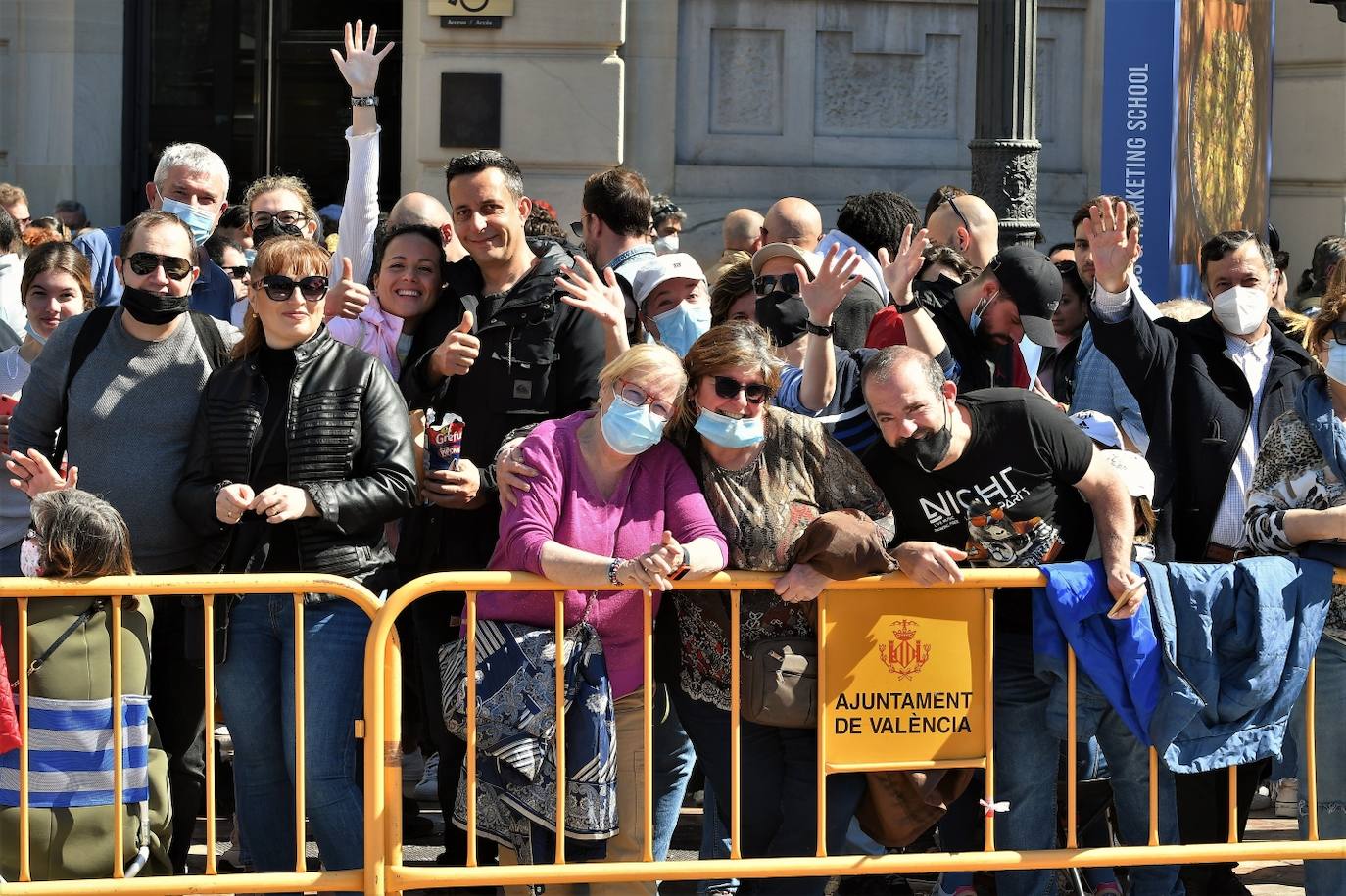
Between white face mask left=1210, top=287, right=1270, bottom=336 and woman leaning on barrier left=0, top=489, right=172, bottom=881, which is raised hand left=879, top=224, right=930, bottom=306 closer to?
white face mask left=1210, top=287, right=1270, bottom=336

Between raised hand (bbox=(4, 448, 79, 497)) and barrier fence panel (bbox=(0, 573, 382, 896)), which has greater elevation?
raised hand (bbox=(4, 448, 79, 497))

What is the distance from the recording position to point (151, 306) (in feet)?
17.5

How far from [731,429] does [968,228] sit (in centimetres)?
282

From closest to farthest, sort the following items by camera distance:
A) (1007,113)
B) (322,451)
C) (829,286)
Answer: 1. (322,451)
2. (829,286)
3. (1007,113)

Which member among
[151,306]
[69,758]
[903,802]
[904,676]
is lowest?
[903,802]

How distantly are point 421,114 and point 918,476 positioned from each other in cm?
780

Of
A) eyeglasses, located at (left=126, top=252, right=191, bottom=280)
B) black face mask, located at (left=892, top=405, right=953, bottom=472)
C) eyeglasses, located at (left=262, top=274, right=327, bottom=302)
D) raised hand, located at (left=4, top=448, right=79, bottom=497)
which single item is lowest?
raised hand, located at (left=4, top=448, right=79, bottom=497)

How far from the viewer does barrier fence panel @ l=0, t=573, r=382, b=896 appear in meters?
4.80

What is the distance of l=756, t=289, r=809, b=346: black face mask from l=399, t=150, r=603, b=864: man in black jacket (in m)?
0.59

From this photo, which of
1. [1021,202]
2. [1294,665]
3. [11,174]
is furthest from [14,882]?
[11,174]

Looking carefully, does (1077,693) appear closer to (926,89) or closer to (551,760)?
(551,760)

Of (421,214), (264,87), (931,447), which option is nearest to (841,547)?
(931,447)

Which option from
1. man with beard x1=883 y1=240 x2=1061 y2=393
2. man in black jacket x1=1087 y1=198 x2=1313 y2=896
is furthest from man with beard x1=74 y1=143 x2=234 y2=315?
man in black jacket x1=1087 y1=198 x2=1313 y2=896

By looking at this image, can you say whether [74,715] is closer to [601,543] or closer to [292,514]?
[292,514]
